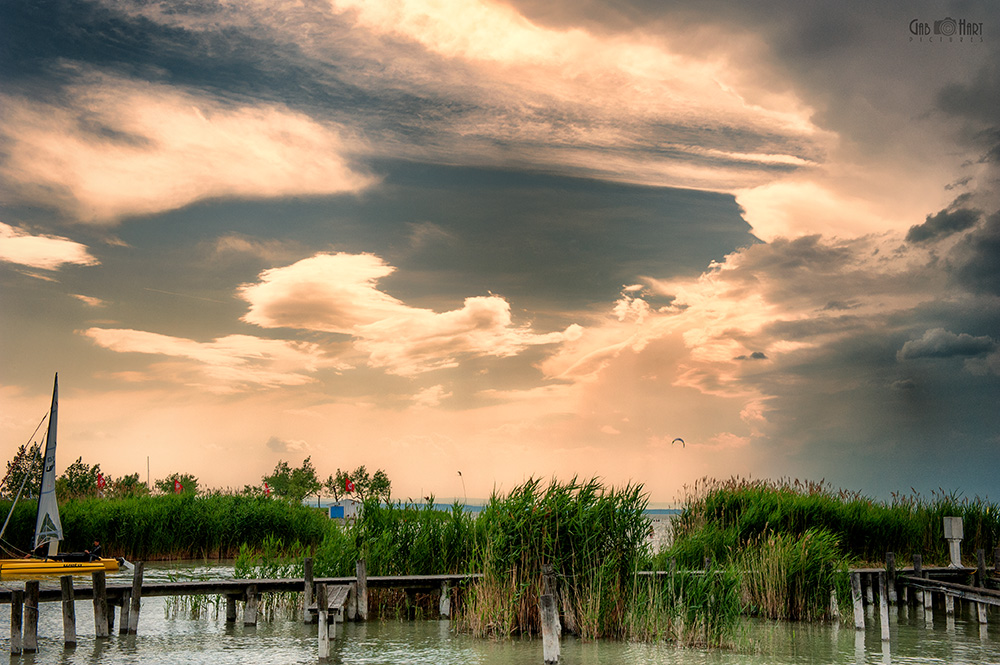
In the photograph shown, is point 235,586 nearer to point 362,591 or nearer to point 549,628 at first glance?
point 362,591

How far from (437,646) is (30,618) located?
7115 mm

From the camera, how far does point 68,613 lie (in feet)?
51.0

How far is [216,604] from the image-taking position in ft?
67.4

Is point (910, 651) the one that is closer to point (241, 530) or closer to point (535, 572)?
point (535, 572)

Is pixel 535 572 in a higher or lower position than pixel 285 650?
higher

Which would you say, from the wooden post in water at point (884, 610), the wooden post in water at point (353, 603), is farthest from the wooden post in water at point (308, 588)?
the wooden post in water at point (884, 610)

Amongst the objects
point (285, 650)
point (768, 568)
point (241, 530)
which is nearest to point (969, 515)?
point (768, 568)

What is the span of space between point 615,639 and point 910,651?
5488mm

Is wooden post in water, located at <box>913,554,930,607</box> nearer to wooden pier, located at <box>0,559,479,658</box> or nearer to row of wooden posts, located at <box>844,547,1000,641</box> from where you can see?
row of wooden posts, located at <box>844,547,1000,641</box>

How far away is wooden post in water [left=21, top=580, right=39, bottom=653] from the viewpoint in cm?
1469

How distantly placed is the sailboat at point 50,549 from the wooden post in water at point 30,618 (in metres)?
6.08

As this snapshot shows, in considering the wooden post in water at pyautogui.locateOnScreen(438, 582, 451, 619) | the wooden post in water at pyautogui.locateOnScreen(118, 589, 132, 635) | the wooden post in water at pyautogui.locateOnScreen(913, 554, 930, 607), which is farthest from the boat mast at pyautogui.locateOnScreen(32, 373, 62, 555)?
the wooden post in water at pyautogui.locateOnScreen(913, 554, 930, 607)

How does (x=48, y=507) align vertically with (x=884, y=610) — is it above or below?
above

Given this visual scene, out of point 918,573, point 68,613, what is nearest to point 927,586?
point 918,573
